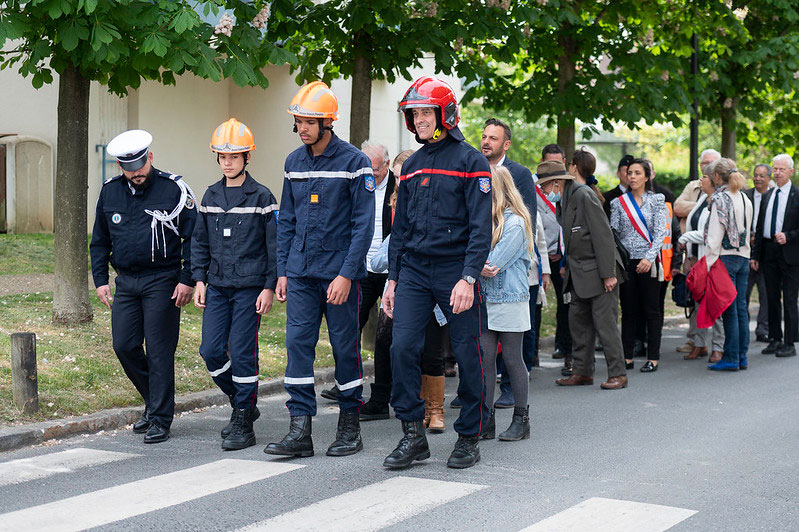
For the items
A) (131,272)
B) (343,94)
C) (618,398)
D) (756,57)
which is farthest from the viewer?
(343,94)

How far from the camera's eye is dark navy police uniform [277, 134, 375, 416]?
6.47 metres

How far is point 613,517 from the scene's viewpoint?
5.23 metres

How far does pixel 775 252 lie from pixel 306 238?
22.1 ft

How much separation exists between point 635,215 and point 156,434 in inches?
204

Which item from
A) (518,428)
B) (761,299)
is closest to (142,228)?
(518,428)

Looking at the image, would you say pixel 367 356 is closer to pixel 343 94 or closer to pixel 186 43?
pixel 186 43

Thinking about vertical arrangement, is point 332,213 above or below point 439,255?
above

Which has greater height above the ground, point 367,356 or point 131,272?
point 131,272

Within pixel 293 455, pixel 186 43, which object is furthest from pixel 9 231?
pixel 293 455

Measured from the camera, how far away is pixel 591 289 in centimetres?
934

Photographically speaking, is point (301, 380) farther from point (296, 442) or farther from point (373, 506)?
point (373, 506)

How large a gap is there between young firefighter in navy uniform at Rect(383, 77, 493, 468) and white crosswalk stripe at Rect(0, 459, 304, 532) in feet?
2.83

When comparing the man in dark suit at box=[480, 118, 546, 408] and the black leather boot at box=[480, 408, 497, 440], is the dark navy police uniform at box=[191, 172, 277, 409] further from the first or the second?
the man in dark suit at box=[480, 118, 546, 408]

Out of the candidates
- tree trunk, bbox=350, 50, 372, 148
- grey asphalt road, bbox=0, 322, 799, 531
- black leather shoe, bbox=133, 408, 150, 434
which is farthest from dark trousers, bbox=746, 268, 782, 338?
black leather shoe, bbox=133, 408, 150, 434
